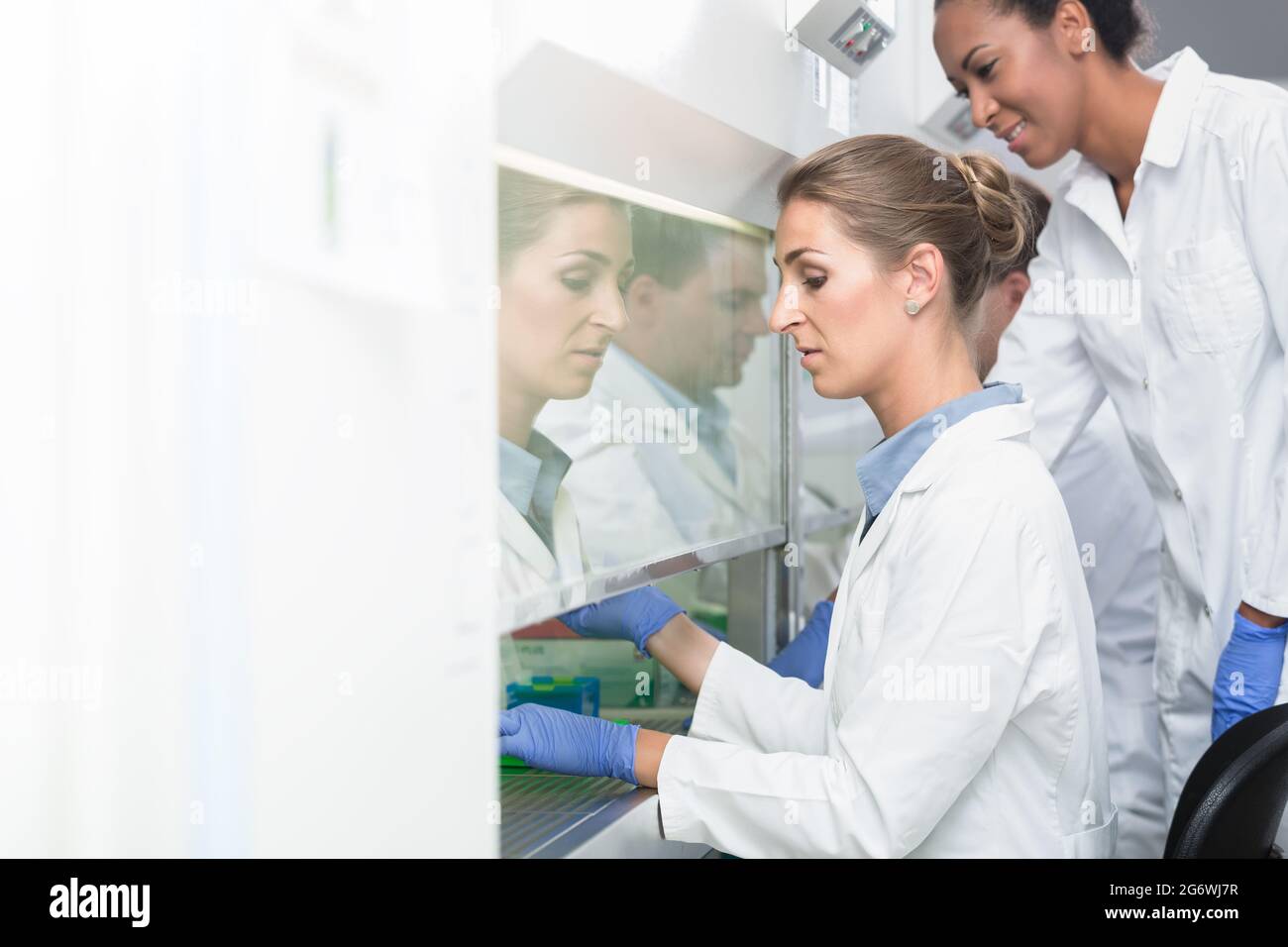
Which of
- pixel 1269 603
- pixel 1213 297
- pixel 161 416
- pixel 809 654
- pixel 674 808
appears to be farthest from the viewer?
pixel 809 654

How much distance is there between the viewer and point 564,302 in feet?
4.33

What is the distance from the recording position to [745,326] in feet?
6.12

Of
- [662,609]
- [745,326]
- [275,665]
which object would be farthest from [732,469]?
[275,665]

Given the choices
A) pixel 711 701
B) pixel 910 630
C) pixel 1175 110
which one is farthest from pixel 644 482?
pixel 1175 110

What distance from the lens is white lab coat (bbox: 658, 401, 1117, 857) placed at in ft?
3.46

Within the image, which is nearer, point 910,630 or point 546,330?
point 910,630

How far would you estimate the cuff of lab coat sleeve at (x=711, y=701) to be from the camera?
1.43 metres

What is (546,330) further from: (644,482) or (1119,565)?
(1119,565)

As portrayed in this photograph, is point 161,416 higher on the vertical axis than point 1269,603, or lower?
higher

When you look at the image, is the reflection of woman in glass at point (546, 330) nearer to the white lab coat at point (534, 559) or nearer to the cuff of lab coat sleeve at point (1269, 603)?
the white lab coat at point (534, 559)

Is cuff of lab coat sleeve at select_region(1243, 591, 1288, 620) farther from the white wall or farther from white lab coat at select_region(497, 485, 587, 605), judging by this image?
the white wall

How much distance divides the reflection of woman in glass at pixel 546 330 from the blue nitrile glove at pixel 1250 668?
1.00 metres

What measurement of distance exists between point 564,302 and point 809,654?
0.77 m

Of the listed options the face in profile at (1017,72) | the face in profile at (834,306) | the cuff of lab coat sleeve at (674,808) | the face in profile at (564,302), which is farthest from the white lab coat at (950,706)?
the face in profile at (1017,72)
